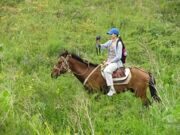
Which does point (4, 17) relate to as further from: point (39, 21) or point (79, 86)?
point (79, 86)

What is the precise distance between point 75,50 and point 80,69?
15.0 feet

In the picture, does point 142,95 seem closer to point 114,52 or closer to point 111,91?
point 111,91

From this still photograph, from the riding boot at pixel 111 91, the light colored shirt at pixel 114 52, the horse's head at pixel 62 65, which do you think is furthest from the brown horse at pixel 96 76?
the light colored shirt at pixel 114 52

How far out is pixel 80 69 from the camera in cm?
1073

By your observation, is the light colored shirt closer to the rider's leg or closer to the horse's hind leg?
the rider's leg

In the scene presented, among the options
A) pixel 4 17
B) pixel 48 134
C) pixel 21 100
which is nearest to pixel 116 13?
pixel 4 17

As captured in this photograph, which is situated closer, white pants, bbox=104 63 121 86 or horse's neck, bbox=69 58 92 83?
white pants, bbox=104 63 121 86

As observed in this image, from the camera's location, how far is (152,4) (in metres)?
21.6

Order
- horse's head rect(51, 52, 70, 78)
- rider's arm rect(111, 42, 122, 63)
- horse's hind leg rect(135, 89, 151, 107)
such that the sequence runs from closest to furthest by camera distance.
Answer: rider's arm rect(111, 42, 122, 63)
horse's hind leg rect(135, 89, 151, 107)
horse's head rect(51, 52, 70, 78)

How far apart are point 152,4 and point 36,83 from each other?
1287 cm

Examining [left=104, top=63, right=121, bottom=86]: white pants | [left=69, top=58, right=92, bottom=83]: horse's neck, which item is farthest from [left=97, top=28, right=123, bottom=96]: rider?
[left=69, top=58, right=92, bottom=83]: horse's neck

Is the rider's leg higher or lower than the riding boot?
higher

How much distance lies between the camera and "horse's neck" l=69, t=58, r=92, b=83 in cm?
1070

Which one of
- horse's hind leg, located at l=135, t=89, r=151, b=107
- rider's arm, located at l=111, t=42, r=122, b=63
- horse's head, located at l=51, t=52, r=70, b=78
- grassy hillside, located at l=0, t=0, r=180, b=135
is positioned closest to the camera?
grassy hillside, located at l=0, t=0, r=180, b=135
